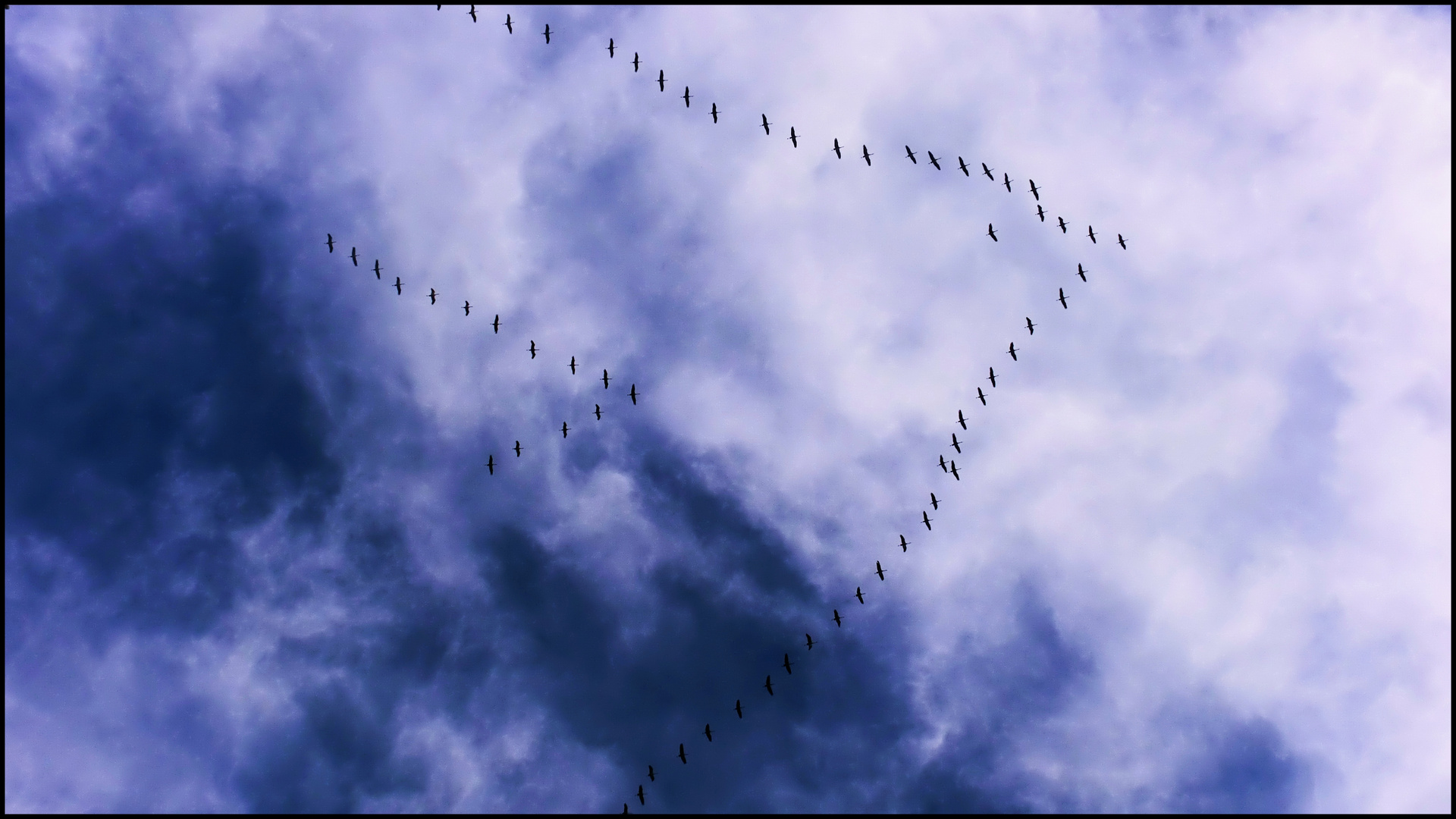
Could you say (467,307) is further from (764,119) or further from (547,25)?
(764,119)

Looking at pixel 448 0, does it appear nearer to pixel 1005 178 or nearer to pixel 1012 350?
pixel 1005 178

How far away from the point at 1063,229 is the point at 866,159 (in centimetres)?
3535

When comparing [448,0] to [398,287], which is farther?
[398,287]

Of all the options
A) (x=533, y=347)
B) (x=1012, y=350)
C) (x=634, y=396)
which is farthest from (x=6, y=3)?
(x=1012, y=350)

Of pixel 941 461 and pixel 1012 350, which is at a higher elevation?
pixel 1012 350

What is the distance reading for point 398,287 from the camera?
17800cm

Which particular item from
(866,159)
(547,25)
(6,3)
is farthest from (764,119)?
(6,3)

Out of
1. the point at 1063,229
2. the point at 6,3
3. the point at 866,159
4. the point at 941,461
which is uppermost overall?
the point at 6,3

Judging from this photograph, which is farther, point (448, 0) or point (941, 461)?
point (941, 461)

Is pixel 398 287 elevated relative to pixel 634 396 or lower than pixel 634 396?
elevated

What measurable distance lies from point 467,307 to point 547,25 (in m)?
48.3

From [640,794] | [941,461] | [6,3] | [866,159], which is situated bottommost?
[640,794]

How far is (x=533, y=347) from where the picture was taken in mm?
177625

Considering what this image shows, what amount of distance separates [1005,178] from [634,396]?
7198 centimetres
